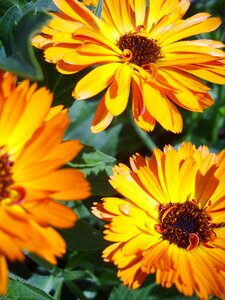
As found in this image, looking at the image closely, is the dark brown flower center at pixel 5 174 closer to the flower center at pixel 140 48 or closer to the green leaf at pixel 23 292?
the green leaf at pixel 23 292

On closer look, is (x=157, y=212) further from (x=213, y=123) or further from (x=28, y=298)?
(x=213, y=123)

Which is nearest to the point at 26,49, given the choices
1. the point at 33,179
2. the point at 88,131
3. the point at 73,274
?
the point at 33,179

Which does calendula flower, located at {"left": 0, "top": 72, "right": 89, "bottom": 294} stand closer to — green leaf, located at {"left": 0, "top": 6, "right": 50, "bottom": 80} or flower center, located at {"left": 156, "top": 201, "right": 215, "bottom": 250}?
green leaf, located at {"left": 0, "top": 6, "right": 50, "bottom": 80}

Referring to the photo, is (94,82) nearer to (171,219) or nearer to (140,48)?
(140,48)

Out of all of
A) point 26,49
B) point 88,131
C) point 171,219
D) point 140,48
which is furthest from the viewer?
point 88,131

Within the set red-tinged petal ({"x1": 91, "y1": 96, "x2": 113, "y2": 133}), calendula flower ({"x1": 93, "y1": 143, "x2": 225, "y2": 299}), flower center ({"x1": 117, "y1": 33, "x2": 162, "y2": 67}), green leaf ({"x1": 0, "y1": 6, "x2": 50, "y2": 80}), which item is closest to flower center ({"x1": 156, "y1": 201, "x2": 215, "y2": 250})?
calendula flower ({"x1": 93, "y1": 143, "x2": 225, "y2": 299})

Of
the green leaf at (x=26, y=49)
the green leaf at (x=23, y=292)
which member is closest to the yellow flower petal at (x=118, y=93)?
the green leaf at (x=26, y=49)
